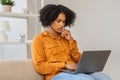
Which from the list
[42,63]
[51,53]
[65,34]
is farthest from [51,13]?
Answer: [42,63]

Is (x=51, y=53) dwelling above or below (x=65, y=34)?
Result: below

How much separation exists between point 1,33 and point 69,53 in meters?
1.19

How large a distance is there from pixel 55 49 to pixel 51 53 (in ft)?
0.20

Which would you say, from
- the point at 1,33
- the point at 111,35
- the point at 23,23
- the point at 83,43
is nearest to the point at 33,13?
the point at 23,23

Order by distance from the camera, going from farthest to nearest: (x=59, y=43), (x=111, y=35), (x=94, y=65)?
(x=111, y=35)
(x=59, y=43)
(x=94, y=65)

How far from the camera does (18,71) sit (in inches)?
75.9

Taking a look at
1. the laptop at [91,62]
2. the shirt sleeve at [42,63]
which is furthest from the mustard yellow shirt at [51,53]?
the laptop at [91,62]

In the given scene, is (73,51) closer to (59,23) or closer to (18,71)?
(59,23)

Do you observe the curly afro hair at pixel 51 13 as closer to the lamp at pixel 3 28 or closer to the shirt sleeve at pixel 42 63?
the shirt sleeve at pixel 42 63

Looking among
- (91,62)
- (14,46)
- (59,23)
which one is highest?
(59,23)

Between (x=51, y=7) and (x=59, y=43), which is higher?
(x=51, y=7)

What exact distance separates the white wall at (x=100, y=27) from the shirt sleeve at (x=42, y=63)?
1.43 m

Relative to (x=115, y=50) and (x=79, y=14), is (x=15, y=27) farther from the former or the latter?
(x=115, y=50)

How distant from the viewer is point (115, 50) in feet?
10.4
